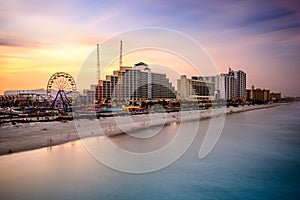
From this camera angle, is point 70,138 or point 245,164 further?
point 70,138

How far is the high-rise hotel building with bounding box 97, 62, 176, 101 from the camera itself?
4634cm

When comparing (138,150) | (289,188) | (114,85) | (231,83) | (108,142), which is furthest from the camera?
(231,83)

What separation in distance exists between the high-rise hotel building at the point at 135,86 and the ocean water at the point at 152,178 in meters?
36.8

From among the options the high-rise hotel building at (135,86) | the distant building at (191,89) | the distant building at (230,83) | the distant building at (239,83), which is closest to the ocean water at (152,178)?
the high-rise hotel building at (135,86)

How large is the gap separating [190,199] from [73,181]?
2919mm

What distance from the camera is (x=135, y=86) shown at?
47.8 metres

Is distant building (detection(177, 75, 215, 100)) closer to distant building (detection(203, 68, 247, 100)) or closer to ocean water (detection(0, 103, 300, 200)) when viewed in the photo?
distant building (detection(203, 68, 247, 100))

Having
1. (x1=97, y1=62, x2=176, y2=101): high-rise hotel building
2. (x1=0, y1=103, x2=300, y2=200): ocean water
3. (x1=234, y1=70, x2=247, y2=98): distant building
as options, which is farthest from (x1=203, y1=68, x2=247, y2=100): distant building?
(x1=0, y1=103, x2=300, y2=200): ocean water

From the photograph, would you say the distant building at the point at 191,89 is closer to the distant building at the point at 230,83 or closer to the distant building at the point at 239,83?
the distant building at the point at 230,83

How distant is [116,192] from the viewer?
5.55 meters

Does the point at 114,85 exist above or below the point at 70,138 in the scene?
above

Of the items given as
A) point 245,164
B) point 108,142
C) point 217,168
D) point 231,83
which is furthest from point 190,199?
point 231,83

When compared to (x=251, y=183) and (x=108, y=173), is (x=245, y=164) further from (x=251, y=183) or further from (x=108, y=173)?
(x=108, y=173)

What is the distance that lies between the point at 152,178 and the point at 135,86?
41573 millimetres
